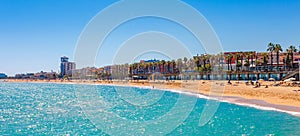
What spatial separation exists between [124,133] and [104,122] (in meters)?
5.54

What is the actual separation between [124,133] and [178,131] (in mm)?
3928

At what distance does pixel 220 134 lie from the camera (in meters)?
19.6

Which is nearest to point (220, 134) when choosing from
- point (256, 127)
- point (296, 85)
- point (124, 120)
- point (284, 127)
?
point (256, 127)

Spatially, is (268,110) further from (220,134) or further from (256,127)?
(220,134)

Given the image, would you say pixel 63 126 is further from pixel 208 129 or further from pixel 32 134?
pixel 208 129

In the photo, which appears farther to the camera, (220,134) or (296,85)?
(296,85)

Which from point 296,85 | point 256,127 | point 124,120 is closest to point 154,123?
point 124,120

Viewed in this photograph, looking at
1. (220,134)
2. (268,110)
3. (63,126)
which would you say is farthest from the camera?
(268,110)

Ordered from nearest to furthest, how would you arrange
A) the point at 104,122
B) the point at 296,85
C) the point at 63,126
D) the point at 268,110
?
the point at 63,126, the point at 104,122, the point at 268,110, the point at 296,85

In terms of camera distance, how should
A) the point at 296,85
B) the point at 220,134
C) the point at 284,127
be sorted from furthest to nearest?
the point at 296,85 < the point at 284,127 < the point at 220,134

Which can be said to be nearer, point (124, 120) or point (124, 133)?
point (124, 133)

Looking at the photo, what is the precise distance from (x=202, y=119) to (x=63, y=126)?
40.2ft

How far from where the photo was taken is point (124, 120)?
88.0 feet

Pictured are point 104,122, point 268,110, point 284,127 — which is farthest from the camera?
point 268,110
